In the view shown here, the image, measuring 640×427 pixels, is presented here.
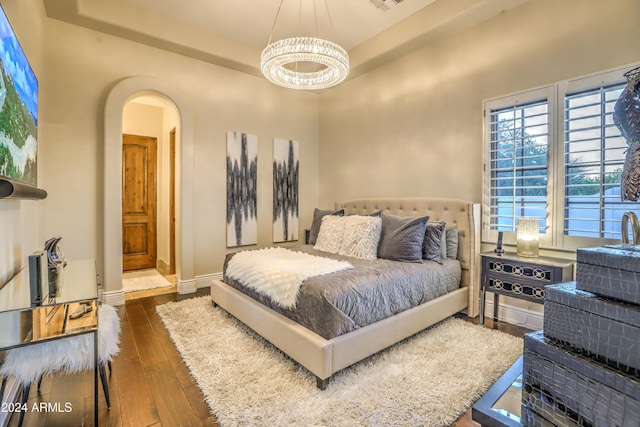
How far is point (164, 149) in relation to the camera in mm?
5359

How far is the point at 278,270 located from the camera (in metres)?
2.39

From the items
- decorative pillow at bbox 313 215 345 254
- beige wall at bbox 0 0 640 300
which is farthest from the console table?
decorative pillow at bbox 313 215 345 254

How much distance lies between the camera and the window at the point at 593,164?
2320 mm

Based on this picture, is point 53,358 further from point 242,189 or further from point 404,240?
point 242,189

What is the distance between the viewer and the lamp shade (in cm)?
268

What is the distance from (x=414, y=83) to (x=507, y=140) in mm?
1424

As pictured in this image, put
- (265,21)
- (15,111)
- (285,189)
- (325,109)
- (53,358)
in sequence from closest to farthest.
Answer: (53,358) < (15,111) < (265,21) < (285,189) < (325,109)

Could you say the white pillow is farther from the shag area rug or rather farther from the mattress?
the shag area rug

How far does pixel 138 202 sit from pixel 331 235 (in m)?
3.86

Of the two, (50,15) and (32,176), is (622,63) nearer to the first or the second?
(32,176)

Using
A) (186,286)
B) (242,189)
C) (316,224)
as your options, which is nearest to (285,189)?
(242,189)

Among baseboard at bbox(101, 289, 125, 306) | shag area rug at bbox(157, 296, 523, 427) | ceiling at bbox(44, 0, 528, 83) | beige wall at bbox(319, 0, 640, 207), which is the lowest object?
shag area rug at bbox(157, 296, 523, 427)

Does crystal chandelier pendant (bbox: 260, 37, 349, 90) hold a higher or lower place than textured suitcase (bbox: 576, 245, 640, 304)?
higher

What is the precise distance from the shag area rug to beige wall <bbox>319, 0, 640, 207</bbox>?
5.50 feet
